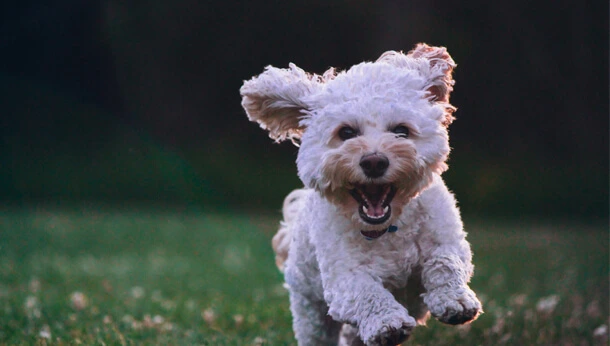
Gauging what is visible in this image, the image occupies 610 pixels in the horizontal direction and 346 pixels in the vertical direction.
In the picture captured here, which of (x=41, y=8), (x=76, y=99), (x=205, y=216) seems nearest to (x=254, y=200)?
(x=205, y=216)

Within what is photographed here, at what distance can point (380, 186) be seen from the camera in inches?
153

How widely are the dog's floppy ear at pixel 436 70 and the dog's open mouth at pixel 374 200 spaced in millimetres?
553

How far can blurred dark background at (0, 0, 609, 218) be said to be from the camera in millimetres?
17094

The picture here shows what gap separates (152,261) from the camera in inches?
414

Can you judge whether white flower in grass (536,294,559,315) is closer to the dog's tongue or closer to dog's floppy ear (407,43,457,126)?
dog's floppy ear (407,43,457,126)

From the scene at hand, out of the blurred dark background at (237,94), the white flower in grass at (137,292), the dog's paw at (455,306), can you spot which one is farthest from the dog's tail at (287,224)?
the blurred dark background at (237,94)

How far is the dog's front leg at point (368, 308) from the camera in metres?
3.62

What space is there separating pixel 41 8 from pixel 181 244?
30.2 ft

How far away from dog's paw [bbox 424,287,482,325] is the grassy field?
1754 millimetres

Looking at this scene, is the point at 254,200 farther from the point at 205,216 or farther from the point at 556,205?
the point at 556,205

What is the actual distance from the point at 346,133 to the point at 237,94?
50.0 ft

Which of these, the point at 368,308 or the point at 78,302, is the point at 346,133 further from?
the point at 78,302

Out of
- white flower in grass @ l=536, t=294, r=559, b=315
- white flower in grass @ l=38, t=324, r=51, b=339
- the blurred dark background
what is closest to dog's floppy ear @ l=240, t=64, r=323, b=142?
white flower in grass @ l=38, t=324, r=51, b=339

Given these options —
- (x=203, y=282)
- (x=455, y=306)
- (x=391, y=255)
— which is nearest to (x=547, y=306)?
(x=391, y=255)
